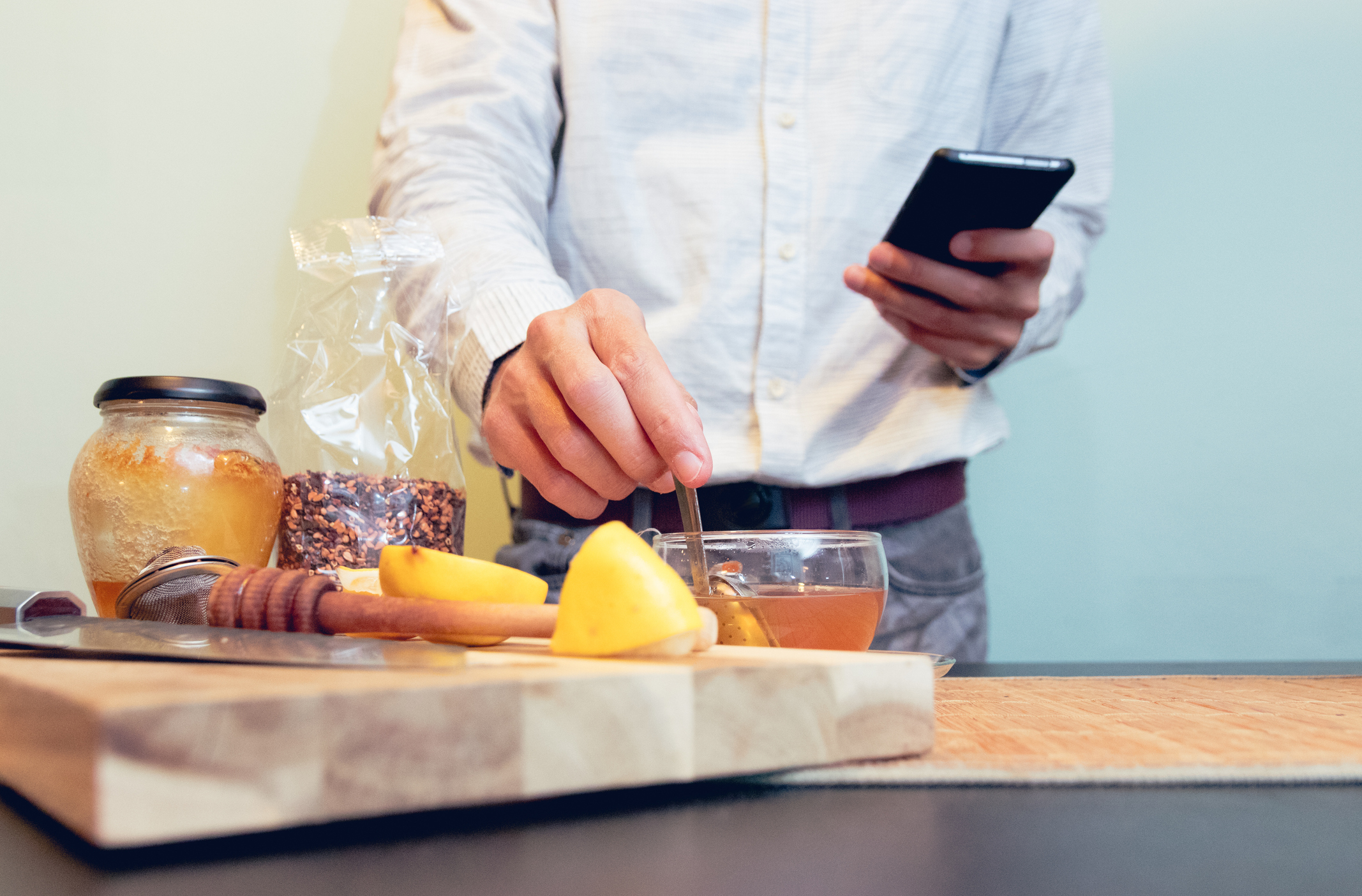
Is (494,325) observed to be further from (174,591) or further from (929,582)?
(929,582)

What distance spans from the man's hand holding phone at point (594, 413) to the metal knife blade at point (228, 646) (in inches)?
9.4

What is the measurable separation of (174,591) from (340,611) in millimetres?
156

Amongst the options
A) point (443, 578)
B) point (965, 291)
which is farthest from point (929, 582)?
point (443, 578)

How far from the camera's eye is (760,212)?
1.06 metres

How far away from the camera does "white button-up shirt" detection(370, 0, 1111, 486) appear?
1023mm

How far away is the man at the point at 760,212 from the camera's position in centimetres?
100

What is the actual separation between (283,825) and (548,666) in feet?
0.33

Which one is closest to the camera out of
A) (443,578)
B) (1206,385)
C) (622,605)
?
(622,605)

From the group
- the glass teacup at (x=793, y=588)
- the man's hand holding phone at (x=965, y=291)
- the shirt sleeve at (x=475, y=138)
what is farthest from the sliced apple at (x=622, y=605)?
the man's hand holding phone at (x=965, y=291)

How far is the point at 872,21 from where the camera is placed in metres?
1.09

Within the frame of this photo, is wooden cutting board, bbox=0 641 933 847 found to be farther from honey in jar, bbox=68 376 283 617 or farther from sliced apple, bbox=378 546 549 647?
honey in jar, bbox=68 376 283 617

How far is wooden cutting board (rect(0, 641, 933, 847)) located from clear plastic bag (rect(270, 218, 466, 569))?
1.11 feet

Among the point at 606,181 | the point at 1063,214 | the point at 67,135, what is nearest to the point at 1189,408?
the point at 1063,214

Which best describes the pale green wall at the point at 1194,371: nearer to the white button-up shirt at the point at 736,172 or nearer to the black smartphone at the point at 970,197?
the white button-up shirt at the point at 736,172
